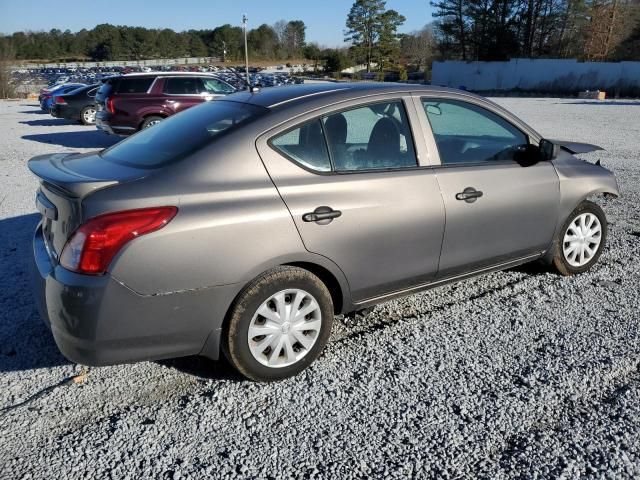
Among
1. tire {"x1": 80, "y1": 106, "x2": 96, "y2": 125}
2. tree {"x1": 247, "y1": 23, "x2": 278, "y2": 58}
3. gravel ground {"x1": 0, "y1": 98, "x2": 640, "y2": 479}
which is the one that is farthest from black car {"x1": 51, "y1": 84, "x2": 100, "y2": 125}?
tree {"x1": 247, "y1": 23, "x2": 278, "y2": 58}

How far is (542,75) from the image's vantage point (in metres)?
51.7

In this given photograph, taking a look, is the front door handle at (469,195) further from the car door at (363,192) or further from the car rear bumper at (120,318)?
the car rear bumper at (120,318)

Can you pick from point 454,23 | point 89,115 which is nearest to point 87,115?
point 89,115

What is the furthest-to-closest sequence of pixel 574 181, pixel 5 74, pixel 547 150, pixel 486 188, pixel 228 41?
1. pixel 228 41
2. pixel 5 74
3. pixel 574 181
4. pixel 547 150
5. pixel 486 188

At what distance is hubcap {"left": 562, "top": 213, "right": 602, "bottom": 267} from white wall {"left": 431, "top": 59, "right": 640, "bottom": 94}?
47.3m

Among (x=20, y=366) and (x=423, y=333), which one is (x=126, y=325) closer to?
(x=20, y=366)

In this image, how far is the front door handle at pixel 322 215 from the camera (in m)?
3.00

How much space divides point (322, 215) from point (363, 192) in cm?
34

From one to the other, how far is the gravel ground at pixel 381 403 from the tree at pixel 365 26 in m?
90.6

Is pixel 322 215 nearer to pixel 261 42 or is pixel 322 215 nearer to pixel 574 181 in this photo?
pixel 574 181

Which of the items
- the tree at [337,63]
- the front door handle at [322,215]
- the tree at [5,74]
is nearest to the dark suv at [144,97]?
the front door handle at [322,215]

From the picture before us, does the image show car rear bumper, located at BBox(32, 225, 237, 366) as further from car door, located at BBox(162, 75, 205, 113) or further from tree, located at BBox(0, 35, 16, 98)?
tree, located at BBox(0, 35, 16, 98)

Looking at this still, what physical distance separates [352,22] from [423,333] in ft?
307

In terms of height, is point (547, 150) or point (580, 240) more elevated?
point (547, 150)
